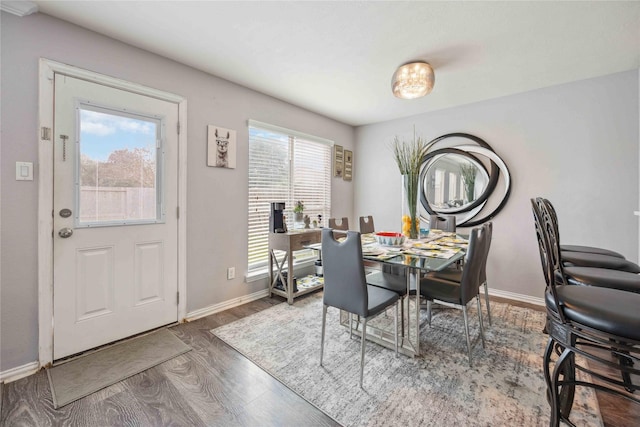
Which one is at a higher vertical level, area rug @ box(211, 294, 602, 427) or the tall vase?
the tall vase

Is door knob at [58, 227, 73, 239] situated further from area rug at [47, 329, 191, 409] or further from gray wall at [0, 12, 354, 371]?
area rug at [47, 329, 191, 409]

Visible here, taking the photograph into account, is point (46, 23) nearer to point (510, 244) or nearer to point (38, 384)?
point (38, 384)

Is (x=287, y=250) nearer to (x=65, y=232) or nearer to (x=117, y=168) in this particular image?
(x=117, y=168)

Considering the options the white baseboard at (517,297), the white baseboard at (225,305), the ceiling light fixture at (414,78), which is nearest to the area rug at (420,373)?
the white baseboard at (225,305)

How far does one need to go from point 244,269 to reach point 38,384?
5.55 feet

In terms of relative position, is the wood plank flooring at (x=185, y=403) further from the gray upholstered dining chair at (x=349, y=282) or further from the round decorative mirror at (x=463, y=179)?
the round decorative mirror at (x=463, y=179)

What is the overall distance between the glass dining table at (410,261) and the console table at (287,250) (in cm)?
75

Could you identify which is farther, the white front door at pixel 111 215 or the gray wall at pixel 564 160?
the gray wall at pixel 564 160

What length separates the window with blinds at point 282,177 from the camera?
317 centimetres

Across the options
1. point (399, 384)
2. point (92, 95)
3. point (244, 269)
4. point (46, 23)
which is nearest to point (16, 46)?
point (46, 23)

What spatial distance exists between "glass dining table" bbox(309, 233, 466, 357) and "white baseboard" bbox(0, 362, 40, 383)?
6.78 ft

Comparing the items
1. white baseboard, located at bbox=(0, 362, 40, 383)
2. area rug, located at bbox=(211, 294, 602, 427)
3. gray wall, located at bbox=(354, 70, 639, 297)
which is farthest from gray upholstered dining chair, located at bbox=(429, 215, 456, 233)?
white baseboard, located at bbox=(0, 362, 40, 383)

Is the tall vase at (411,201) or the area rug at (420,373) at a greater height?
the tall vase at (411,201)

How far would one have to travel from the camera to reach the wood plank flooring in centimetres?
143
